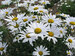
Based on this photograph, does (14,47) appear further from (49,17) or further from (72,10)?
(72,10)

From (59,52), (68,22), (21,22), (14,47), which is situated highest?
(21,22)

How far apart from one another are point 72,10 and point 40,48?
9.77 ft

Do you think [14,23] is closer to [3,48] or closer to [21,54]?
[3,48]

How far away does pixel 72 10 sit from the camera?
4477 mm

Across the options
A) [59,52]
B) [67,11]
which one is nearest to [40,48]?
[59,52]

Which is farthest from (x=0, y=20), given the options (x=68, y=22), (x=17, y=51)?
(x=68, y=22)

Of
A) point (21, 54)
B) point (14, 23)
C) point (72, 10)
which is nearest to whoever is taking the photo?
point (14, 23)

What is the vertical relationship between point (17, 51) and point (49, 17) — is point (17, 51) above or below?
below

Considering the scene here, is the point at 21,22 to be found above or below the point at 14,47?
above

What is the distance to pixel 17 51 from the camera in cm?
237

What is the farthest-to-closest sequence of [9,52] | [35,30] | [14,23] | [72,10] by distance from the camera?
1. [72,10]
2. [9,52]
3. [14,23]
4. [35,30]

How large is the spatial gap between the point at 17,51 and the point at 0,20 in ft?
2.19

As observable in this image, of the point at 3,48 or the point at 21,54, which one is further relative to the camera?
the point at 21,54

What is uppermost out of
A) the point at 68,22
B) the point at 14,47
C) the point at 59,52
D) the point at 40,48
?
the point at 68,22
